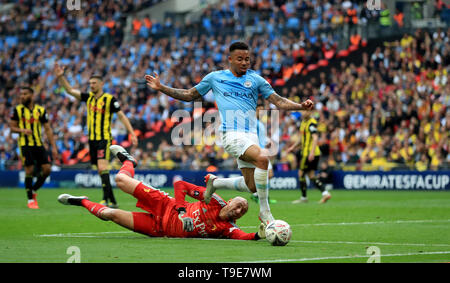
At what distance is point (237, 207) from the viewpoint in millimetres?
10328

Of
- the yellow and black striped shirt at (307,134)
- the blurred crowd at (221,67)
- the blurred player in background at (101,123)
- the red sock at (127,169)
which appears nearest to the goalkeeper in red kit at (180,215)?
the red sock at (127,169)

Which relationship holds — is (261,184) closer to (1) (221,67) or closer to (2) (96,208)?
(2) (96,208)

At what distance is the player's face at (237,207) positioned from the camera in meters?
10.3

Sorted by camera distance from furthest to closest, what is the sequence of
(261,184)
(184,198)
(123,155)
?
(123,155), (261,184), (184,198)

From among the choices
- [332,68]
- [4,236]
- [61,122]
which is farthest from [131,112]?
[4,236]

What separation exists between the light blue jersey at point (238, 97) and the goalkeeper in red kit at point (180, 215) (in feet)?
3.98

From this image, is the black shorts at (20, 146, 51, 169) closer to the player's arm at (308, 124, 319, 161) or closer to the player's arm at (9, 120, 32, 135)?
the player's arm at (9, 120, 32, 135)

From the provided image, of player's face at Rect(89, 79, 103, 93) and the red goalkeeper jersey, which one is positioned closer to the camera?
the red goalkeeper jersey

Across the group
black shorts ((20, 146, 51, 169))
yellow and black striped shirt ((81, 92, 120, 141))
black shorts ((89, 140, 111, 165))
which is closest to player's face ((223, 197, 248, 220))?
black shorts ((89, 140, 111, 165))

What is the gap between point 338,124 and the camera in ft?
97.6

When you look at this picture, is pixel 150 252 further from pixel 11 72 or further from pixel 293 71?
pixel 11 72

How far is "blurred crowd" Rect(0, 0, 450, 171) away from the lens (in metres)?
28.8

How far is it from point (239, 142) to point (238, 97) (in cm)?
75

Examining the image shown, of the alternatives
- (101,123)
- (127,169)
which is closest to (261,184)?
(127,169)
